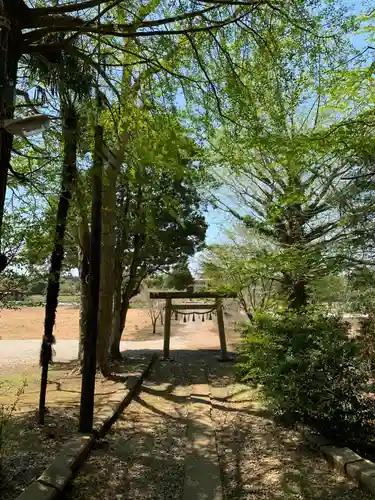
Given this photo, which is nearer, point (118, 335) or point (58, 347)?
point (118, 335)

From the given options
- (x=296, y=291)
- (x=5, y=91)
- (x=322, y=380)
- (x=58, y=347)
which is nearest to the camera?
(x=5, y=91)

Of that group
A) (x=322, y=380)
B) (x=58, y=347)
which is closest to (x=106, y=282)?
(x=322, y=380)

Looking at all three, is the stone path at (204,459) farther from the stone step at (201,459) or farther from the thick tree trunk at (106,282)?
the thick tree trunk at (106,282)

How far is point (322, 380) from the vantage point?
454 centimetres

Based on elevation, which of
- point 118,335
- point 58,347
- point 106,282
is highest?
point 106,282

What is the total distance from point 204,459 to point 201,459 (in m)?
0.03

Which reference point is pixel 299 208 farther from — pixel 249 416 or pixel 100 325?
pixel 100 325

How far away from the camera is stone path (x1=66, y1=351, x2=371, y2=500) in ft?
12.0

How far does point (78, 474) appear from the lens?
12.8ft

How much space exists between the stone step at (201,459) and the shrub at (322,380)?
3.02ft

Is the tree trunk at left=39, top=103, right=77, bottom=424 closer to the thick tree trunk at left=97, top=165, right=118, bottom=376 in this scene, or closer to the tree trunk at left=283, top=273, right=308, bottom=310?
the thick tree trunk at left=97, top=165, right=118, bottom=376

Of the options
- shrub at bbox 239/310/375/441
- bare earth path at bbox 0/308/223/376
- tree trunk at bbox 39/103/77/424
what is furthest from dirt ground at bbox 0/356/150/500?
shrub at bbox 239/310/375/441

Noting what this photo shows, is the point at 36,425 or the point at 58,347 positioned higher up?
the point at 36,425

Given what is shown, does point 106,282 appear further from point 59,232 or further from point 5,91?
point 5,91
